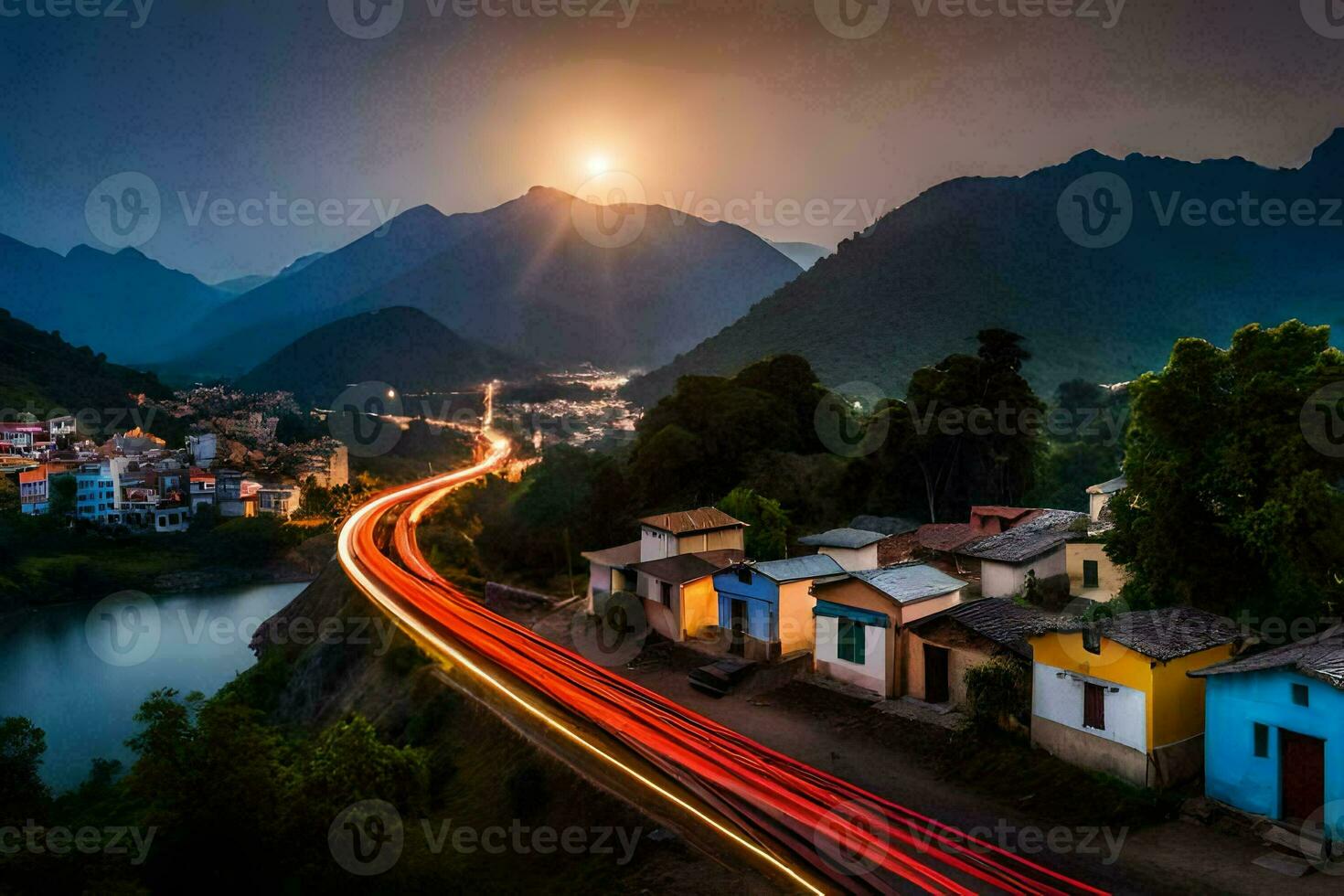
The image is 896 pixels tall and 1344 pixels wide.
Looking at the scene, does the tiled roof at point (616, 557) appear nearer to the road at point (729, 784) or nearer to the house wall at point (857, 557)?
the road at point (729, 784)

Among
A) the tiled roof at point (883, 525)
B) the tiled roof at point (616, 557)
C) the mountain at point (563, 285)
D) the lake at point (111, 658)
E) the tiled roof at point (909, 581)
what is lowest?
the lake at point (111, 658)

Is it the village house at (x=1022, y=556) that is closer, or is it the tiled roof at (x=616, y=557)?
the village house at (x=1022, y=556)

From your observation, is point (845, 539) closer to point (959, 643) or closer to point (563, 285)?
point (959, 643)

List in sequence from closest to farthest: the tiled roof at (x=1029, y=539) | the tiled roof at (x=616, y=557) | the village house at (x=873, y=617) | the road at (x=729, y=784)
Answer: the road at (x=729, y=784) → the village house at (x=873, y=617) → the tiled roof at (x=1029, y=539) → the tiled roof at (x=616, y=557)

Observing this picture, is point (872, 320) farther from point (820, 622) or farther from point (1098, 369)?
point (820, 622)

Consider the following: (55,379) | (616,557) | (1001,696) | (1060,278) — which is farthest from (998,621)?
(55,379)

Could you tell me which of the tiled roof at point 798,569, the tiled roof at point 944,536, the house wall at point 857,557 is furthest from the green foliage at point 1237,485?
the tiled roof at point 944,536

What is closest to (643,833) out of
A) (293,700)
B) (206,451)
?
(293,700)
